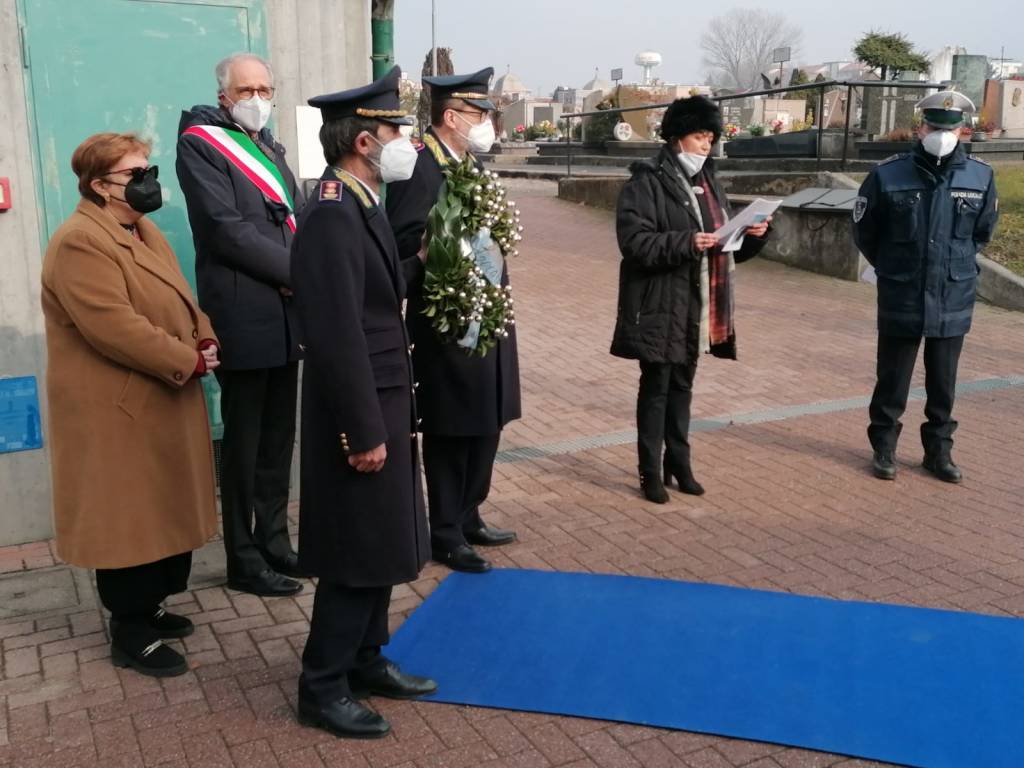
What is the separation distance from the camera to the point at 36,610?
420 cm

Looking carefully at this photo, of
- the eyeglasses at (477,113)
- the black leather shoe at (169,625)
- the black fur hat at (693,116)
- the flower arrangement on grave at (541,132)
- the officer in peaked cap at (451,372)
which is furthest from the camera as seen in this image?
the flower arrangement on grave at (541,132)

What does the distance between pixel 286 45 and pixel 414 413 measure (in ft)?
8.78

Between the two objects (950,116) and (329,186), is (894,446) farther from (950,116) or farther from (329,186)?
(329,186)

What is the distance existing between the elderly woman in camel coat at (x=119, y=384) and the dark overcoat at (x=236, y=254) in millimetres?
424

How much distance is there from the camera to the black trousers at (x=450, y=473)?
4602mm

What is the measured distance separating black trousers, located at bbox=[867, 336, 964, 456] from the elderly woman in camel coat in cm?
386

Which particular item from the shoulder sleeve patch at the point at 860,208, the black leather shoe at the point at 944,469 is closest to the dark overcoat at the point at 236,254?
the shoulder sleeve patch at the point at 860,208

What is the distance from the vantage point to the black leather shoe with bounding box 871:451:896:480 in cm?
589

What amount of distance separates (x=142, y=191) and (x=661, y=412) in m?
2.91

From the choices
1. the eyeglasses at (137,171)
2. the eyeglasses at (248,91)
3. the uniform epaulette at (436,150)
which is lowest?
→ the eyeglasses at (137,171)

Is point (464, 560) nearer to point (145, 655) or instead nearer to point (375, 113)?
point (145, 655)

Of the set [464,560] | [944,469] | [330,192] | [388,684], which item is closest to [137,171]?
[330,192]

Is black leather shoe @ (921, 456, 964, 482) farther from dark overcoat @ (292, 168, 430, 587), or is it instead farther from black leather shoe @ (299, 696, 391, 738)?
black leather shoe @ (299, 696, 391, 738)

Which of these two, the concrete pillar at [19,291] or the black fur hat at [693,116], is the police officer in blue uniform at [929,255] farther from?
the concrete pillar at [19,291]
